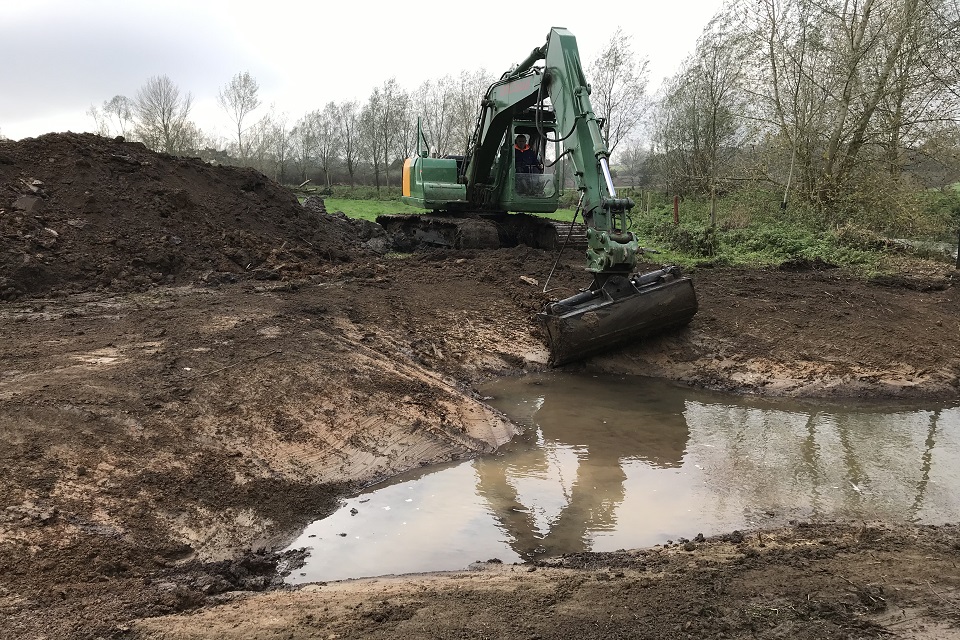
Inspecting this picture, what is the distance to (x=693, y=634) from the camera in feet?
8.75

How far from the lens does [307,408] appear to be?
17.7 ft

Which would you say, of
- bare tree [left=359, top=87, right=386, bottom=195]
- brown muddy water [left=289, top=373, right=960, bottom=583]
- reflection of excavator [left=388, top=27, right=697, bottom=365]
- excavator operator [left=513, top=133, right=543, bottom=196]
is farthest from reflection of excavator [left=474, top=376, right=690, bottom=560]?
bare tree [left=359, top=87, right=386, bottom=195]

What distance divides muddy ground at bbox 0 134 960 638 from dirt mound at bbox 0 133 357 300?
55mm

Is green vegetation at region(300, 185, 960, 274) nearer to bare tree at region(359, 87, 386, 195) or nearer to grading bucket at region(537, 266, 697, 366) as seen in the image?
grading bucket at region(537, 266, 697, 366)

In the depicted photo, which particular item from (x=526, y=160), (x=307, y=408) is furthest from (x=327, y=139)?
(x=307, y=408)

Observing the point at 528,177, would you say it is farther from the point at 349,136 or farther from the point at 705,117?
the point at 349,136

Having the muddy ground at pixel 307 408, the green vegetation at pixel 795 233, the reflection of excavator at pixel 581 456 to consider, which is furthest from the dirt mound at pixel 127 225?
the reflection of excavator at pixel 581 456

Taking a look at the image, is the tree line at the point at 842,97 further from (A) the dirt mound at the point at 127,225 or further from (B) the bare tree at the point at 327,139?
(B) the bare tree at the point at 327,139

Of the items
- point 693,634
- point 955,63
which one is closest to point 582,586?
point 693,634

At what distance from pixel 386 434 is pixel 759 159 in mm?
18409

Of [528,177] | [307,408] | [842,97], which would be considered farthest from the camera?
[842,97]

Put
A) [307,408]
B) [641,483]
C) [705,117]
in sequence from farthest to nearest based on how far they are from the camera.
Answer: [705,117], [307,408], [641,483]

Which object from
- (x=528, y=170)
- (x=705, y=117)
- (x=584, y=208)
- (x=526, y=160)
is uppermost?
(x=705, y=117)

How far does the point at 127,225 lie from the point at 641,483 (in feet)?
31.0
